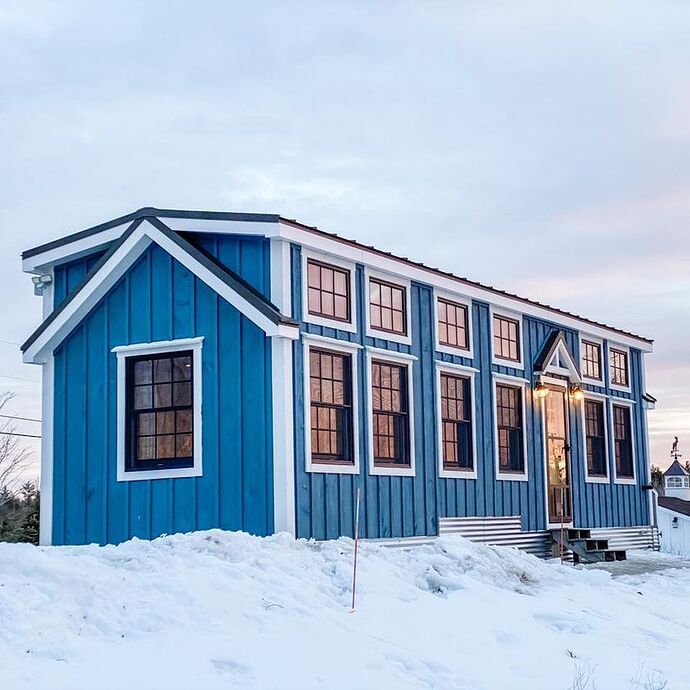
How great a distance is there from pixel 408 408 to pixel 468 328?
2.37 metres

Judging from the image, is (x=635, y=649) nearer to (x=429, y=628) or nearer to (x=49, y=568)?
(x=429, y=628)

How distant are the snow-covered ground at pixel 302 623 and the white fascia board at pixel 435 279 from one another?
3928 mm

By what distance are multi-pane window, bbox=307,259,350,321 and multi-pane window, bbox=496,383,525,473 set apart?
450 cm

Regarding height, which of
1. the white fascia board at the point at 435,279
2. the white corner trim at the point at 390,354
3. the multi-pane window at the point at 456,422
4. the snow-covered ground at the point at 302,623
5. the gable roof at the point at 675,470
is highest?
the white fascia board at the point at 435,279

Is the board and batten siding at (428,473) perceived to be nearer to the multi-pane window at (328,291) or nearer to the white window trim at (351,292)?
the white window trim at (351,292)

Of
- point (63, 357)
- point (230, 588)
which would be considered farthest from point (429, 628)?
point (63, 357)

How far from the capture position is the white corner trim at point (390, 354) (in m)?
15.9

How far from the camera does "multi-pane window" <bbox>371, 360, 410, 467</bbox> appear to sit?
16.0 m

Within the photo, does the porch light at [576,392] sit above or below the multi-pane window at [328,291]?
below

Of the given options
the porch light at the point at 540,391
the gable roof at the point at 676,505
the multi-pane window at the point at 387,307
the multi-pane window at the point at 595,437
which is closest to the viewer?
the multi-pane window at the point at 387,307

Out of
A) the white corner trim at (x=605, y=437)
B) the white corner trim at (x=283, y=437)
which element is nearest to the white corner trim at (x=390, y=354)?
the white corner trim at (x=283, y=437)

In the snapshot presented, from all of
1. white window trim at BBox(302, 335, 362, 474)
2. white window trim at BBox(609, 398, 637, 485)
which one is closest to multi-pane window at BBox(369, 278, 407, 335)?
white window trim at BBox(302, 335, 362, 474)

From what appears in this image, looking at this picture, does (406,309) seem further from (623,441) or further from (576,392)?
(623,441)

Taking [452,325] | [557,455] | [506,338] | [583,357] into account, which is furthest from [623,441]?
[452,325]
